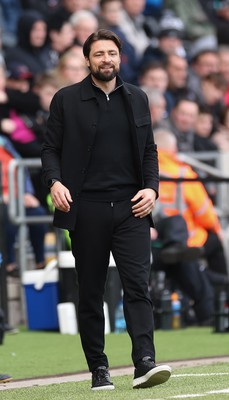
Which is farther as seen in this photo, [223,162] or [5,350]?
[223,162]

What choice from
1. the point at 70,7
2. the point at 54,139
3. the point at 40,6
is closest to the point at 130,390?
the point at 54,139

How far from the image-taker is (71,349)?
1082 cm

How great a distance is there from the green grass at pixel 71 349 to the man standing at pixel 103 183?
1.61m

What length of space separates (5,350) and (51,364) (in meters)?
1.02

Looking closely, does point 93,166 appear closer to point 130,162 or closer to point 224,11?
point 130,162

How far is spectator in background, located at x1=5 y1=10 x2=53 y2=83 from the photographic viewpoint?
16297 millimetres

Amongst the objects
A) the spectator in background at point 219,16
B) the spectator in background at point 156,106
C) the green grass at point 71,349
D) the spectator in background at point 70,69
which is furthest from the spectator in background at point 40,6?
the green grass at point 71,349

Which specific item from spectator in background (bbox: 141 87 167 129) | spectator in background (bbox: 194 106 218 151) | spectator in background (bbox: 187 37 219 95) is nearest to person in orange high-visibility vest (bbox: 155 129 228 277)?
spectator in background (bbox: 141 87 167 129)

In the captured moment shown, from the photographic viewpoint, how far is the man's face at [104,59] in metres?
7.42

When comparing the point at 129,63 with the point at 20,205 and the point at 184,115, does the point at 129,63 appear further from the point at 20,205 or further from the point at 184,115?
the point at 20,205

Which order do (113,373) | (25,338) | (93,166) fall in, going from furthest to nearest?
1. (25,338)
2. (113,373)
3. (93,166)

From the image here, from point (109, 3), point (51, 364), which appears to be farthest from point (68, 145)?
point (109, 3)

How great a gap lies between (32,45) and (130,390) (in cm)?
990

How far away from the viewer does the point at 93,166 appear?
7.54m
